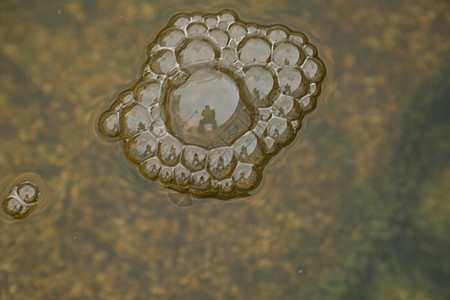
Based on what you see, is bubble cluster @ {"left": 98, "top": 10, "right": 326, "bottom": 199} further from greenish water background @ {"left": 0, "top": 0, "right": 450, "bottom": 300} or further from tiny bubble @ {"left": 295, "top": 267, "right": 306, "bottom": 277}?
tiny bubble @ {"left": 295, "top": 267, "right": 306, "bottom": 277}

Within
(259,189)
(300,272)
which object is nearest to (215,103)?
(259,189)

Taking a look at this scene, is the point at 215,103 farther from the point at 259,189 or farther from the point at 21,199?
the point at 21,199

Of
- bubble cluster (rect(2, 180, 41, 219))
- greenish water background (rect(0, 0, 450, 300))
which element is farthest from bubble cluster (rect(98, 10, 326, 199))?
bubble cluster (rect(2, 180, 41, 219))

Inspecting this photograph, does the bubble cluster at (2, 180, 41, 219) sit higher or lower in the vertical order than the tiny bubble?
higher

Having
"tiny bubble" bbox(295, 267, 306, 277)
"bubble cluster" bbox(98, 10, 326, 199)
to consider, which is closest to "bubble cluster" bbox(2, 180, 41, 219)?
"bubble cluster" bbox(98, 10, 326, 199)

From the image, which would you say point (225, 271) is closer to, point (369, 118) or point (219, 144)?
point (219, 144)

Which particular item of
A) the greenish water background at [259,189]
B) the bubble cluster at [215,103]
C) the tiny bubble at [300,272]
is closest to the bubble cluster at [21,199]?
the greenish water background at [259,189]
